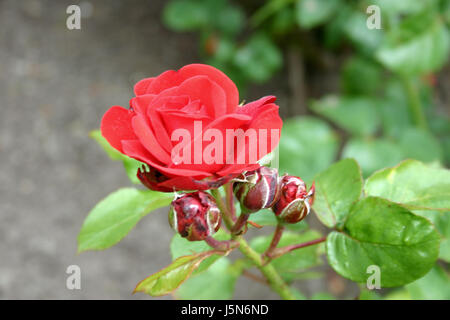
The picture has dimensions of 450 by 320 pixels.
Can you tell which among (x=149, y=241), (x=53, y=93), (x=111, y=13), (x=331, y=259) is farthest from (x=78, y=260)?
(x=331, y=259)

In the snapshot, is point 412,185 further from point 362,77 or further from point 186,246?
point 362,77

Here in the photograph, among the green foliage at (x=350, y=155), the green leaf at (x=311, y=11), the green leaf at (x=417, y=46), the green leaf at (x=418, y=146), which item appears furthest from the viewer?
the green leaf at (x=311, y=11)

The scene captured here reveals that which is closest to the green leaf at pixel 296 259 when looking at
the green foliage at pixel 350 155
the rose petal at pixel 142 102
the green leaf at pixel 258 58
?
the green foliage at pixel 350 155

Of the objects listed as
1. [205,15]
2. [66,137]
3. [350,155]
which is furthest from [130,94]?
[350,155]

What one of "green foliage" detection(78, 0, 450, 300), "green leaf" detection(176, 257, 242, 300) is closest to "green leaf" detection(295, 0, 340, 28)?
"green foliage" detection(78, 0, 450, 300)

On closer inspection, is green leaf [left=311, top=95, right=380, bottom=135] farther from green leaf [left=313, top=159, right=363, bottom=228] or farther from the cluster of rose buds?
the cluster of rose buds

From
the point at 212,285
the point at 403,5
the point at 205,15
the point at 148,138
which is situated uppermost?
the point at 205,15

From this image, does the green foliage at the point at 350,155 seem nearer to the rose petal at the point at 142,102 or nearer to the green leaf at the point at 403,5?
the green leaf at the point at 403,5
